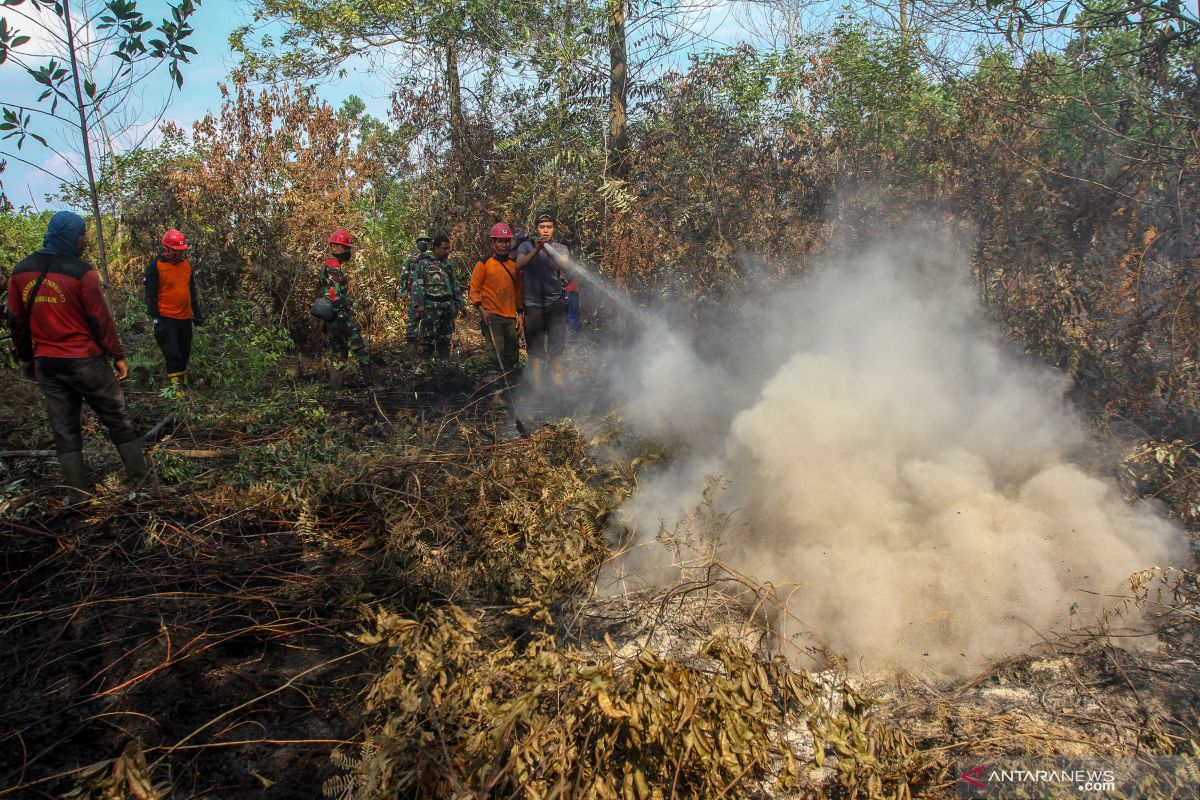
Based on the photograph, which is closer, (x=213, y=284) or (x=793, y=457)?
(x=793, y=457)

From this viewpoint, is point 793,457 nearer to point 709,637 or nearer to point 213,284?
point 709,637

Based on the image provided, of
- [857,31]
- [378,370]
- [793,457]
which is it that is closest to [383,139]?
[378,370]

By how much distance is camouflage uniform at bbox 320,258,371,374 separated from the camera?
8.30 meters

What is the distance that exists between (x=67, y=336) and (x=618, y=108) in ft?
24.8

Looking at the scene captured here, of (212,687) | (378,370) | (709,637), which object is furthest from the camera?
(378,370)

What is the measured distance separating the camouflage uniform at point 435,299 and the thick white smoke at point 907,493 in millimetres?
3525

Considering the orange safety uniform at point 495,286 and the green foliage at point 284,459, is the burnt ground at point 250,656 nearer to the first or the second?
the green foliage at point 284,459

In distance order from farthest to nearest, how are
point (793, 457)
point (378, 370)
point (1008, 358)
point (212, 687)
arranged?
point (378, 370) → point (1008, 358) → point (793, 457) → point (212, 687)

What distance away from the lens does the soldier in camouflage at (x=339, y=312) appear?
830 centimetres

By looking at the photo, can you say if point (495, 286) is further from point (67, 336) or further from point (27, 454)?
point (27, 454)

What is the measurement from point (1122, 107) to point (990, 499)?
477 centimetres

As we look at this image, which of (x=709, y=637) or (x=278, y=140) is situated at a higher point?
(x=278, y=140)

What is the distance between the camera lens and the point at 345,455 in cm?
567

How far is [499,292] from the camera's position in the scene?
7945 mm
